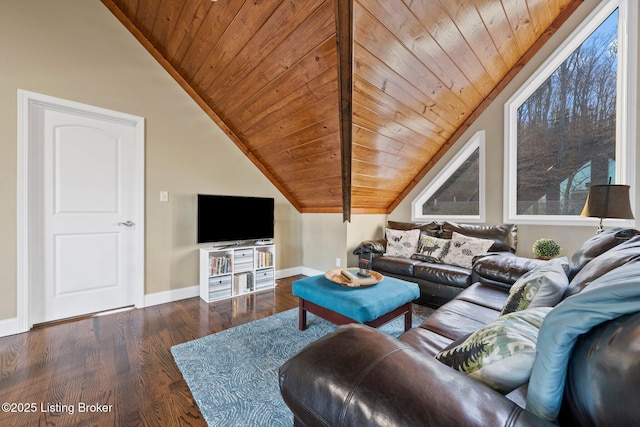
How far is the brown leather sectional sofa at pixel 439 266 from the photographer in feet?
8.38

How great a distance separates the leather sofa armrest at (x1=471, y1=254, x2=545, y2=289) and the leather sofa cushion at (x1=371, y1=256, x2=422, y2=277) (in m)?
0.74

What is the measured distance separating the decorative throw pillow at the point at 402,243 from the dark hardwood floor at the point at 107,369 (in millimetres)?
1803

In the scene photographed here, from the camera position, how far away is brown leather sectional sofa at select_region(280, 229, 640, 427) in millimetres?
468

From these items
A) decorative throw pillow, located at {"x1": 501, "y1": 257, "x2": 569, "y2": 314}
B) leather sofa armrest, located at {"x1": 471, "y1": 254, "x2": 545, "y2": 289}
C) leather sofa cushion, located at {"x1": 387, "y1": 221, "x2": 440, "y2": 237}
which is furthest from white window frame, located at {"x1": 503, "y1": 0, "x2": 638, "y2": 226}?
decorative throw pillow, located at {"x1": 501, "y1": 257, "x2": 569, "y2": 314}

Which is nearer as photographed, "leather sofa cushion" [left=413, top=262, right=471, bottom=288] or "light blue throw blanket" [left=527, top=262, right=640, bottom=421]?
"light blue throw blanket" [left=527, top=262, right=640, bottom=421]

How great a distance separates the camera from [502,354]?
27.0 inches

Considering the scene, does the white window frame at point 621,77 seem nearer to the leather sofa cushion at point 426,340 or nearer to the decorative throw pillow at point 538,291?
the decorative throw pillow at point 538,291

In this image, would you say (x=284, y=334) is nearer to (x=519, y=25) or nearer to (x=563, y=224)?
(x=563, y=224)

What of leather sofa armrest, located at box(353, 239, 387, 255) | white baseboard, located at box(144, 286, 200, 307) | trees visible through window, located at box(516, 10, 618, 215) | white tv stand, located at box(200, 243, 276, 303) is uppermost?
trees visible through window, located at box(516, 10, 618, 215)

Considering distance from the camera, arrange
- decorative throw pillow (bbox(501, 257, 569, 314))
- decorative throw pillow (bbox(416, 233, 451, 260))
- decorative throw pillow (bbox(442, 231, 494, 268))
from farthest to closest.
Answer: decorative throw pillow (bbox(416, 233, 451, 260)), decorative throw pillow (bbox(442, 231, 494, 268)), decorative throw pillow (bbox(501, 257, 569, 314))

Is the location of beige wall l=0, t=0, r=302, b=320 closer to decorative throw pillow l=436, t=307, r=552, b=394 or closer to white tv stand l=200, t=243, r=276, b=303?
white tv stand l=200, t=243, r=276, b=303

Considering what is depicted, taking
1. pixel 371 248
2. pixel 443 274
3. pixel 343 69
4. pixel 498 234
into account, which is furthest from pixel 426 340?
pixel 498 234

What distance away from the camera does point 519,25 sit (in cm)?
250

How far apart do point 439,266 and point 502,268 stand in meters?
0.72
